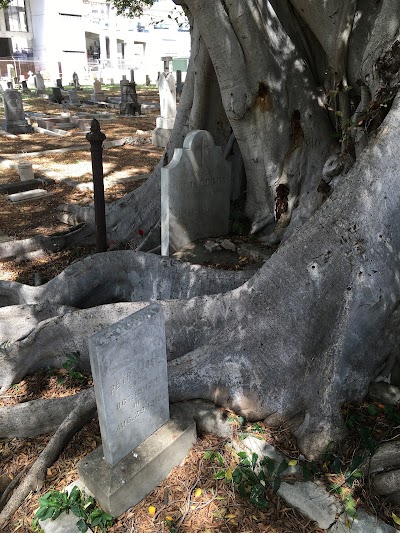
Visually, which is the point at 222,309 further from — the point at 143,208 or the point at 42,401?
the point at 143,208

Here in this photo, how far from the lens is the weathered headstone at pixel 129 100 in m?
22.0

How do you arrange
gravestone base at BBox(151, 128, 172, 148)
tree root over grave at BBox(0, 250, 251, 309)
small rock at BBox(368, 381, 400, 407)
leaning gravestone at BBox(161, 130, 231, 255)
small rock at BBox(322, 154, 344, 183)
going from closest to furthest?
small rock at BBox(368, 381, 400, 407) → small rock at BBox(322, 154, 344, 183) → tree root over grave at BBox(0, 250, 251, 309) → leaning gravestone at BBox(161, 130, 231, 255) → gravestone base at BBox(151, 128, 172, 148)

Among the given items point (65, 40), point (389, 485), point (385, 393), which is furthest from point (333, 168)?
point (65, 40)

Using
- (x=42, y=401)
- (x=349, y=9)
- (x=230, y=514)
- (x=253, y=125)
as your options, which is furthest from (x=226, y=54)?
(x=230, y=514)

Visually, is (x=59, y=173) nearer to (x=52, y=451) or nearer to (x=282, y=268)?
(x=282, y=268)

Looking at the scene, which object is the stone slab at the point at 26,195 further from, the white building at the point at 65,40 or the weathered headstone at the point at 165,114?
the white building at the point at 65,40

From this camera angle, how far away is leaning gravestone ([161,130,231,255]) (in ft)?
18.8

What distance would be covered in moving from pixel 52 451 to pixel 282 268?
2.06 metres

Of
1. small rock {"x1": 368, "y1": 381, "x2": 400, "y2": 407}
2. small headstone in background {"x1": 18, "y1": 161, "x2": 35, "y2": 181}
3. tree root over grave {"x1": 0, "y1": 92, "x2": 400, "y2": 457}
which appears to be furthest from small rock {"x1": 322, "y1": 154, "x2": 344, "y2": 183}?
small headstone in background {"x1": 18, "y1": 161, "x2": 35, "y2": 181}

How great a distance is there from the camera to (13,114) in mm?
17656

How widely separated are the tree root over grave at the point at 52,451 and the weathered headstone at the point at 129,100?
20434 mm

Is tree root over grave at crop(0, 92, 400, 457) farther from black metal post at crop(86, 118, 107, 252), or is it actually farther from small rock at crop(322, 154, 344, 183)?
black metal post at crop(86, 118, 107, 252)

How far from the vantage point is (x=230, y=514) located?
2814 millimetres

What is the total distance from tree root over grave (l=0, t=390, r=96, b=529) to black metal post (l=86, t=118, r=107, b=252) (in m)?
3.32
